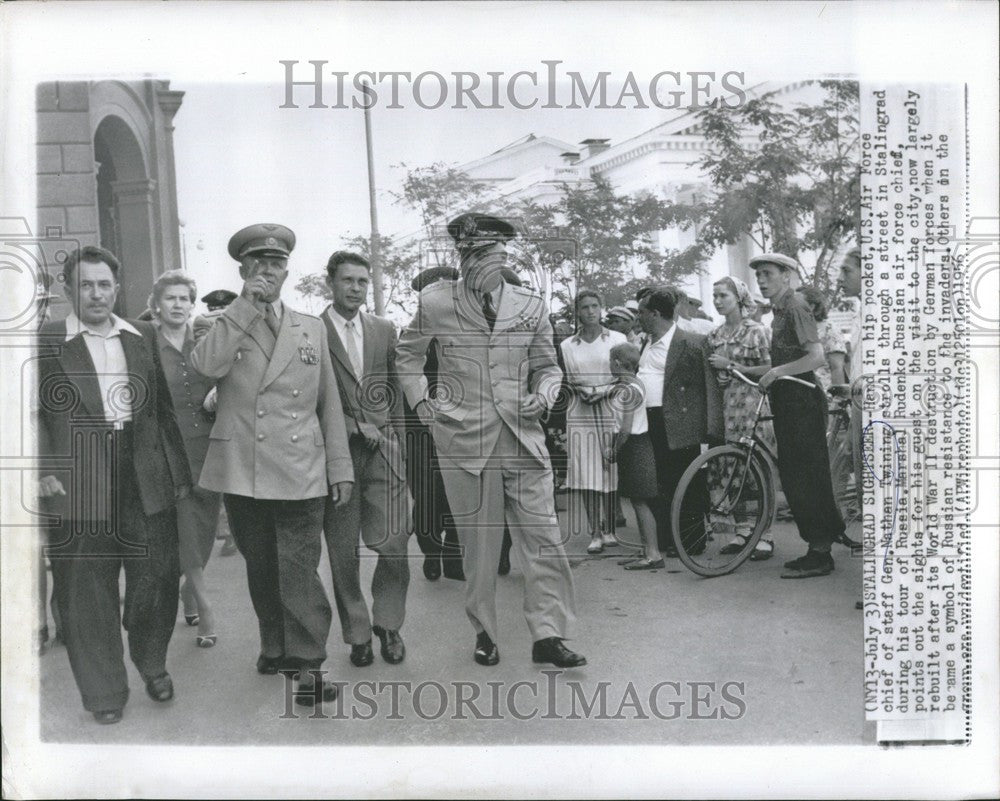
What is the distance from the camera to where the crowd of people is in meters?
4.70

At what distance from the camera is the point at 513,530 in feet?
15.8

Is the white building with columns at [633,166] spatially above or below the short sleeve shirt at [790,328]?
above

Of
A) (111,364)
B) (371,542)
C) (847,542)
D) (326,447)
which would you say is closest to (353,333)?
(326,447)

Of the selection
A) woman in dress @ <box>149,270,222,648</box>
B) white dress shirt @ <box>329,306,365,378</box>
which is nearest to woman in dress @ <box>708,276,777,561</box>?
white dress shirt @ <box>329,306,365,378</box>

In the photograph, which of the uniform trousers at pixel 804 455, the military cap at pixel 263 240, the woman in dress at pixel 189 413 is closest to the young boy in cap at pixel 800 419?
the uniform trousers at pixel 804 455

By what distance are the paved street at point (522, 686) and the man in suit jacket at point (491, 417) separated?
4.1 inches

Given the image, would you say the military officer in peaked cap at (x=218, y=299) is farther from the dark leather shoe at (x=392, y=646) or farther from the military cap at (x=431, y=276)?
the dark leather shoe at (x=392, y=646)

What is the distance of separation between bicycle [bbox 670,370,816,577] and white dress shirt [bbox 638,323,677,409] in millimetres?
316

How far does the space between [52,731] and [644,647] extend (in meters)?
2.57

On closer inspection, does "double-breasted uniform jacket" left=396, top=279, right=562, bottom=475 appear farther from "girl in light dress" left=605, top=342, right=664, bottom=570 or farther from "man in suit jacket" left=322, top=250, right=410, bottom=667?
"girl in light dress" left=605, top=342, right=664, bottom=570

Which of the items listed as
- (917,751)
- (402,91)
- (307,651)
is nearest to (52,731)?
(307,651)

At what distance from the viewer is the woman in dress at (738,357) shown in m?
4.92

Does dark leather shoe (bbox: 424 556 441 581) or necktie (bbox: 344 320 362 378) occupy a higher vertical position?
necktie (bbox: 344 320 362 378)

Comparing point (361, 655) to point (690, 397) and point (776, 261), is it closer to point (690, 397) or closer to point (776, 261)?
point (690, 397)
